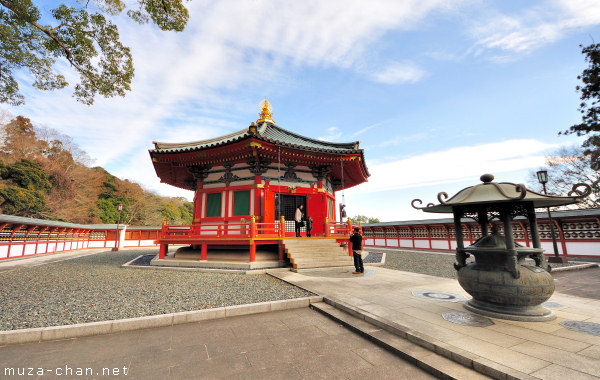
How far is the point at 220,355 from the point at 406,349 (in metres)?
2.47

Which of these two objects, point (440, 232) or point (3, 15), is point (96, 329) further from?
point (440, 232)

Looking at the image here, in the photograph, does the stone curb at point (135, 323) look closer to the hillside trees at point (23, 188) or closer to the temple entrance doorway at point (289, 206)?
the temple entrance doorway at point (289, 206)

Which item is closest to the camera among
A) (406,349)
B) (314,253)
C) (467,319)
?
(406,349)

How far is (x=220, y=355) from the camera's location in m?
3.22

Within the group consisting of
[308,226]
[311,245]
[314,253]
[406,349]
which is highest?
[308,226]

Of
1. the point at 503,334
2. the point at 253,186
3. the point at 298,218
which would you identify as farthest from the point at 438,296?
the point at 253,186

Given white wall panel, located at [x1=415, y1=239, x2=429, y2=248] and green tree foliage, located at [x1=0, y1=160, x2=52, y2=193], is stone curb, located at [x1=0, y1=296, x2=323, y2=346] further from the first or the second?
green tree foliage, located at [x1=0, y1=160, x2=52, y2=193]

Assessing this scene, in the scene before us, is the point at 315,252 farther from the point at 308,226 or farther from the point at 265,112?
the point at 265,112

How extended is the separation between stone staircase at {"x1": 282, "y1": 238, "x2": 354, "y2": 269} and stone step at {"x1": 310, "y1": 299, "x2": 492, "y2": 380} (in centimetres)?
495

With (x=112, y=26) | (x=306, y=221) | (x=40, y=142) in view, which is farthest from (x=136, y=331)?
(x=40, y=142)

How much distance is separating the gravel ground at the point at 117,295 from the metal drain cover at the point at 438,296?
9.00 feet

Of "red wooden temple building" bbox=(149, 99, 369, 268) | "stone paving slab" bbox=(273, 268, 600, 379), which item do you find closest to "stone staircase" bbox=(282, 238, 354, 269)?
"red wooden temple building" bbox=(149, 99, 369, 268)

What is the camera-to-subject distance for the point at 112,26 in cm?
831

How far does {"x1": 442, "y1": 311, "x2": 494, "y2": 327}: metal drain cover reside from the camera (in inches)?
152
